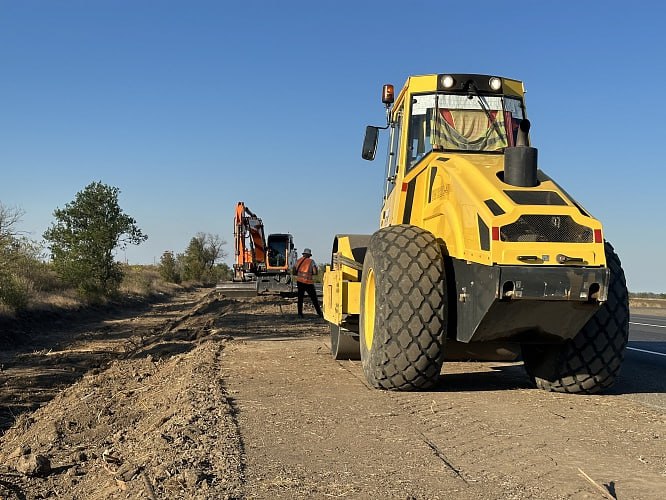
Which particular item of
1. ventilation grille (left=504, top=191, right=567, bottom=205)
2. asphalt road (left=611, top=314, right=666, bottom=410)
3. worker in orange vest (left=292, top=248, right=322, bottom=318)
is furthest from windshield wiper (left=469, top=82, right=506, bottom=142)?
worker in orange vest (left=292, top=248, right=322, bottom=318)

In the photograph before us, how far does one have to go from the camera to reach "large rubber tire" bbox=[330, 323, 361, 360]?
9492 mm

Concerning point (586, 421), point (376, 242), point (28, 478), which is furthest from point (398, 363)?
point (28, 478)

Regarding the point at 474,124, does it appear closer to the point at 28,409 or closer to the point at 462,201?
the point at 462,201

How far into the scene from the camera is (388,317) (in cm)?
651

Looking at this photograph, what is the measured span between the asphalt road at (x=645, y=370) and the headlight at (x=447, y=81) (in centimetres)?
392

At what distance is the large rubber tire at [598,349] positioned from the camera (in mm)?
6723

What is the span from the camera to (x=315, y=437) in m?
5.11

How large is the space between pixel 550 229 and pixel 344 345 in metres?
4.29

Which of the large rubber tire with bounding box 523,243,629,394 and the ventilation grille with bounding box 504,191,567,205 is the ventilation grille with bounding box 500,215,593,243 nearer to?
the ventilation grille with bounding box 504,191,567,205

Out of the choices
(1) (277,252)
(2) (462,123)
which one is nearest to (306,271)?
(2) (462,123)

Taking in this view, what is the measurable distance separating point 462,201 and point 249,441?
3.03 meters

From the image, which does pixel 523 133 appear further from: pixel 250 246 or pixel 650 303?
pixel 650 303

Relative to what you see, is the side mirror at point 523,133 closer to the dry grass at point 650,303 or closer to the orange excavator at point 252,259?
the orange excavator at point 252,259

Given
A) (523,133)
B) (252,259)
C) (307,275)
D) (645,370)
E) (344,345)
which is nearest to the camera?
(523,133)
